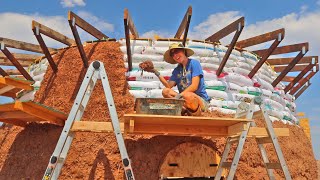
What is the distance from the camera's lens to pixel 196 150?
18.9 ft

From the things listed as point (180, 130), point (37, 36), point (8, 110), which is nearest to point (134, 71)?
point (37, 36)

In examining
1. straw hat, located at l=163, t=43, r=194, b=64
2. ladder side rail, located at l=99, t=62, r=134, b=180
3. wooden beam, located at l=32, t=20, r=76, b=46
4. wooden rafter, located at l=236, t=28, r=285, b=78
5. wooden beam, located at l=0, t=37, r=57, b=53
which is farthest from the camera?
wooden beam, located at l=0, t=37, r=57, b=53

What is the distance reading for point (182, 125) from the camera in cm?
402

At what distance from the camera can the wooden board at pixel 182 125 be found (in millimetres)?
3602

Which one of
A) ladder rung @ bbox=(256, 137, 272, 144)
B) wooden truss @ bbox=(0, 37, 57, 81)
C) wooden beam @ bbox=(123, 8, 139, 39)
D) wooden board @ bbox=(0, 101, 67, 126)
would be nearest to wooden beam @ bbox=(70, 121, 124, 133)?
wooden board @ bbox=(0, 101, 67, 126)

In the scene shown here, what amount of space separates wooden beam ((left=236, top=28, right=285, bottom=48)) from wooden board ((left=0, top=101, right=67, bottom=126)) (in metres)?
4.54

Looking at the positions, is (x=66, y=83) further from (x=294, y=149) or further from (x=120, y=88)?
(x=294, y=149)

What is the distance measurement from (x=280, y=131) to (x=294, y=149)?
10.5ft

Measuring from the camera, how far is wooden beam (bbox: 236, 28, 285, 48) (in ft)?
23.2

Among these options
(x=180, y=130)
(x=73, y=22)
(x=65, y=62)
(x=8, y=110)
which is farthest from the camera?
(x=65, y=62)

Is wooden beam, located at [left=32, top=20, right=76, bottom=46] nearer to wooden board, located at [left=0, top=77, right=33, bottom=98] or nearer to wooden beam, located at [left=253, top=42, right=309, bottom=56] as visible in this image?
wooden board, located at [left=0, top=77, right=33, bottom=98]

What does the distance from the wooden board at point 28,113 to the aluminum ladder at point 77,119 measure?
1.39 meters

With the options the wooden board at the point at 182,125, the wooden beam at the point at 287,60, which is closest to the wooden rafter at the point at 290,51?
the wooden beam at the point at 287,60

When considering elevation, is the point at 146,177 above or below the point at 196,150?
below
